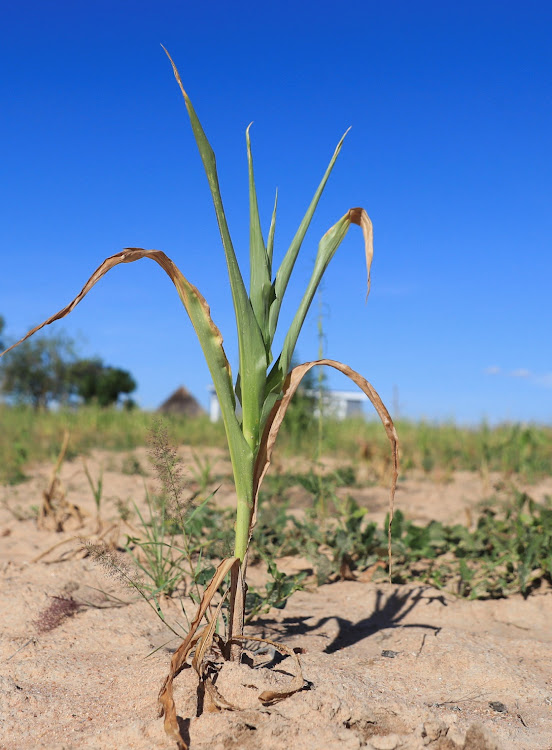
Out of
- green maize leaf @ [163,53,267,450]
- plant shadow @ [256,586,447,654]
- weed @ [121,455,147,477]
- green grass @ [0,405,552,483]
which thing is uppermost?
green maize leaf @ [163,53,267,450]

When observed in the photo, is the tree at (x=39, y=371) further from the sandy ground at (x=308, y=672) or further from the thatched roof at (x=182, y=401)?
the sandy ground at (x=308, y=672)

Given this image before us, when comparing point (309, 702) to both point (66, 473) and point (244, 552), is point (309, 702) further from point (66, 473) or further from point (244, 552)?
point (66, 473)

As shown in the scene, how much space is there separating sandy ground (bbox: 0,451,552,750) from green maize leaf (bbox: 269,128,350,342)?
2.93 ft

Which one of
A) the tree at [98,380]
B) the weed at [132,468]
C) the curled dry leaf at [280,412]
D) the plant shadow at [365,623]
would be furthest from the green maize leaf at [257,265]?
the tree at [98,380]

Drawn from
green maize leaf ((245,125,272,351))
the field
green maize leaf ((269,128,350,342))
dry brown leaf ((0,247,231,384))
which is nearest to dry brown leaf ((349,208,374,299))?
green maize leaf ((269,128,350,342))

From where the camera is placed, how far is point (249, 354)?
1.59m

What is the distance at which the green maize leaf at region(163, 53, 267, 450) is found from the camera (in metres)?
1.53

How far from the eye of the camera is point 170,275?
1662 mm

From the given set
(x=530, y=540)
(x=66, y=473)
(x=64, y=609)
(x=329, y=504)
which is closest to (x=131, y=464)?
(x=66, y=473)

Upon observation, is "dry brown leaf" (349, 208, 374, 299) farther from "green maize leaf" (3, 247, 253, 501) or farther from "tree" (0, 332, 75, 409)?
"tree" (0, 332, 75, 409)

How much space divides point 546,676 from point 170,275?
1.66 m

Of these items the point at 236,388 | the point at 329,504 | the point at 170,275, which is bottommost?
the point at 329,504

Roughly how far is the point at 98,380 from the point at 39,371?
3040mm

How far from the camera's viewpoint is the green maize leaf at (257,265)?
159 cm
